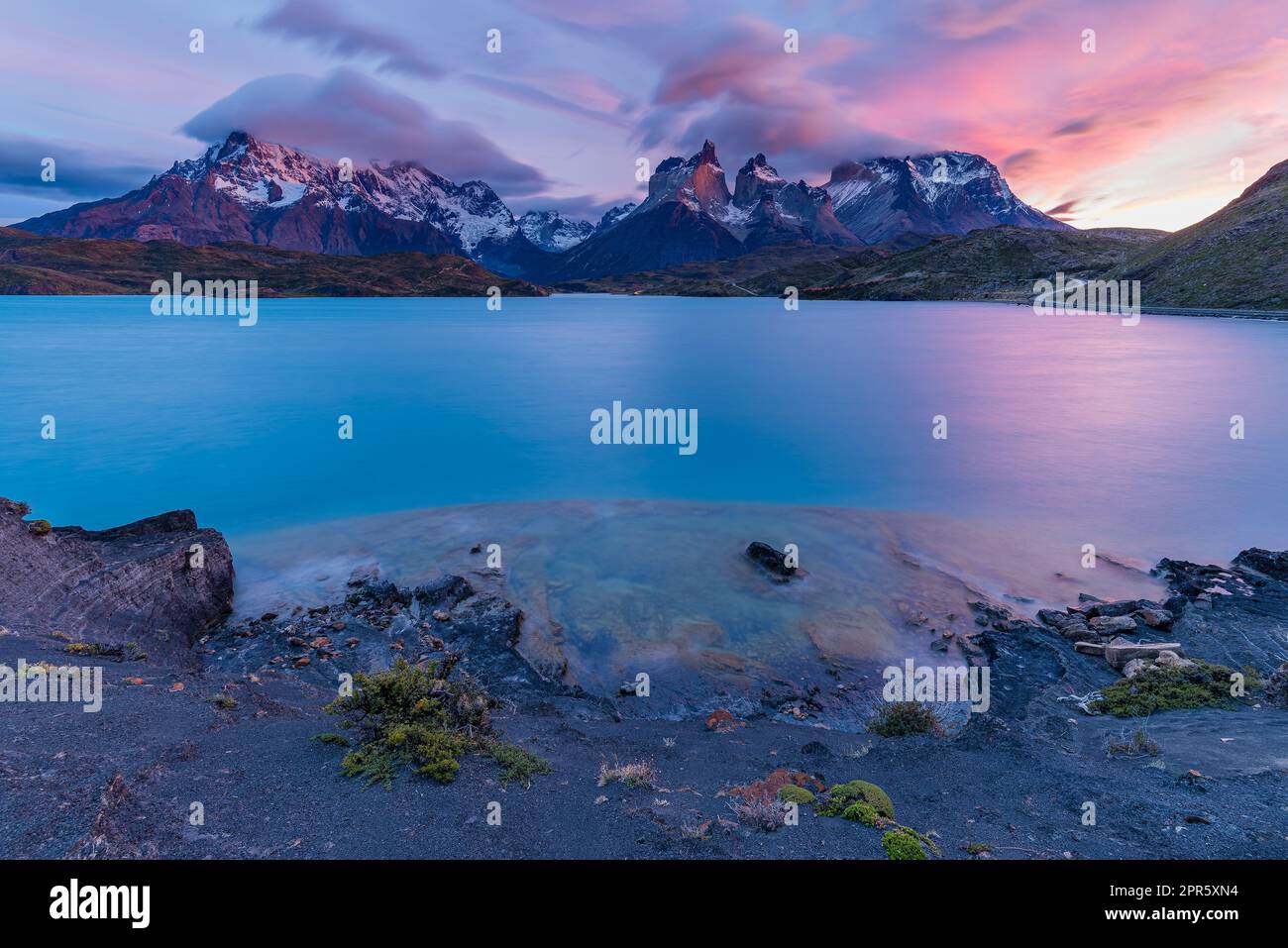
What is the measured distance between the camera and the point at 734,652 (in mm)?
15922

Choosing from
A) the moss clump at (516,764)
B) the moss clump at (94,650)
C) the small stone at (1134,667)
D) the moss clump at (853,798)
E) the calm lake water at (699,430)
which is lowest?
the moss clump at (853,798)

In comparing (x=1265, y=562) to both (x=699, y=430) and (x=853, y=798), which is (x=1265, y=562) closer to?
(x=853, y=798)

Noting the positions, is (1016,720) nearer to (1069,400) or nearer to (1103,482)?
(1103,482)

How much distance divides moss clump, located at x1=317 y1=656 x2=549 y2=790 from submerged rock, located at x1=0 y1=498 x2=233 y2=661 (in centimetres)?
718

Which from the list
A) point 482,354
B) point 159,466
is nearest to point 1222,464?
point 159,466

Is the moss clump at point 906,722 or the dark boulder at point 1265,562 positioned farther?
the dark boulder at point 1265,562

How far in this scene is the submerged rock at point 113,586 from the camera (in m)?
13.9

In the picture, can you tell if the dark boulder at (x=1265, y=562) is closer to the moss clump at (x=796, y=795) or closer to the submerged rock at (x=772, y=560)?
the submerged rock at (x=772, y=560)

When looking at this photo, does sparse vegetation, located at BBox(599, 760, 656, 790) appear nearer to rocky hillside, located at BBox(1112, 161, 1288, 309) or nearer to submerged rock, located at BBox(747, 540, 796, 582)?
submerged rock, located at BBox(747, 540, 796, 582)

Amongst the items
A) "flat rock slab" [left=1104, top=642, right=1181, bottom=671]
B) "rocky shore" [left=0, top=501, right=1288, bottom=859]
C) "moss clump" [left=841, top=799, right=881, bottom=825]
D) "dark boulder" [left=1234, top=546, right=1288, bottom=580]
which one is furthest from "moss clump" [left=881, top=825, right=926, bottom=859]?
"dark boulder" [left=1234, top=546, right=1288, bottom=580]

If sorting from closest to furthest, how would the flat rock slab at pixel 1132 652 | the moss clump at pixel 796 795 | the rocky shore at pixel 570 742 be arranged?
the rocky shore at pixel 570 742, the moss clump at pixel 796 795, the flat rock slab at pixel 1132 652

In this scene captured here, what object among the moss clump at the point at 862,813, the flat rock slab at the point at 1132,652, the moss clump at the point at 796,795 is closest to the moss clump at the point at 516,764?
the moss clump at the point at 796,795

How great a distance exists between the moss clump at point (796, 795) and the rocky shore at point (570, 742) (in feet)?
0.19

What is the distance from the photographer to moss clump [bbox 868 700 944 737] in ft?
40.3
